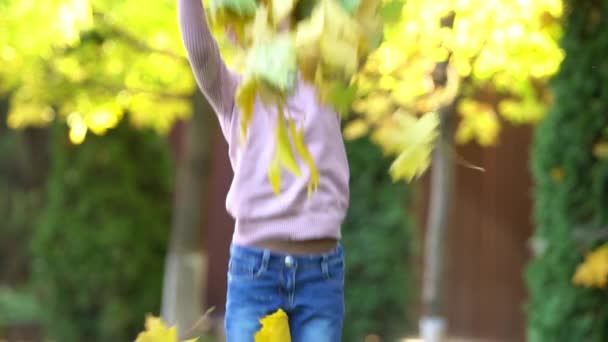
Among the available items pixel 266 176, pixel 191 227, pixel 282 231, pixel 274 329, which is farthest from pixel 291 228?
pixel 191 227

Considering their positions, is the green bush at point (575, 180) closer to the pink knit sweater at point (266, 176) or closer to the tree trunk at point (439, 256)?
the tree trunk at point (439, 256)

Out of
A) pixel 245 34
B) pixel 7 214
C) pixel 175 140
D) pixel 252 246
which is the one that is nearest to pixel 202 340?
pixel 175 140

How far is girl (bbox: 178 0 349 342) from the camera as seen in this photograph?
2.23m

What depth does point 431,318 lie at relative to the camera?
5762 mm

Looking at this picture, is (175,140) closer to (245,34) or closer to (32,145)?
(32,145)

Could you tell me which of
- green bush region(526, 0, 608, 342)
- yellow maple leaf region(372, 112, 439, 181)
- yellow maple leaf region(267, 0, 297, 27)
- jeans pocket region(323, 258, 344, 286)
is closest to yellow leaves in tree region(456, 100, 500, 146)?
green bush region(526, 0, 608, 342)

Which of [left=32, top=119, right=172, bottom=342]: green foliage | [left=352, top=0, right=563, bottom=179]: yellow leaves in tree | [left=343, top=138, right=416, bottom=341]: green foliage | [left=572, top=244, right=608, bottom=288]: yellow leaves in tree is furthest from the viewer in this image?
[left=32, top=119, right=172, bottom=342]: green foliage

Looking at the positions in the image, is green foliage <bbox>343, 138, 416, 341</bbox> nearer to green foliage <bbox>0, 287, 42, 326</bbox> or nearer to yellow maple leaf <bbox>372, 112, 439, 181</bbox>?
green foliage <bbox>0, 287, 42, 326</bbox>

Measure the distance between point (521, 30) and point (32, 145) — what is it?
23.5 ft

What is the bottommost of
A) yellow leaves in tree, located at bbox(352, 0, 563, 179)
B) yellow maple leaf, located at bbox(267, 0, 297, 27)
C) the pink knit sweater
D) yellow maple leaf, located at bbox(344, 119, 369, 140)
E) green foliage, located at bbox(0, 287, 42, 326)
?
green foliage, located at bbox(0, 287, 42, 326)

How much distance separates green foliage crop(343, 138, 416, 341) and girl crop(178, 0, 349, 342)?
4104 mm

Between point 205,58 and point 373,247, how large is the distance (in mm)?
4405

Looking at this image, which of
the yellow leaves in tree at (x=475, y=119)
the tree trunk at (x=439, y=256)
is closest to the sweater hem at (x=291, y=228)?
the tree trunk at (x=439, y=256)

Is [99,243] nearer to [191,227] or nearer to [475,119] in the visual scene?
[191,227]
